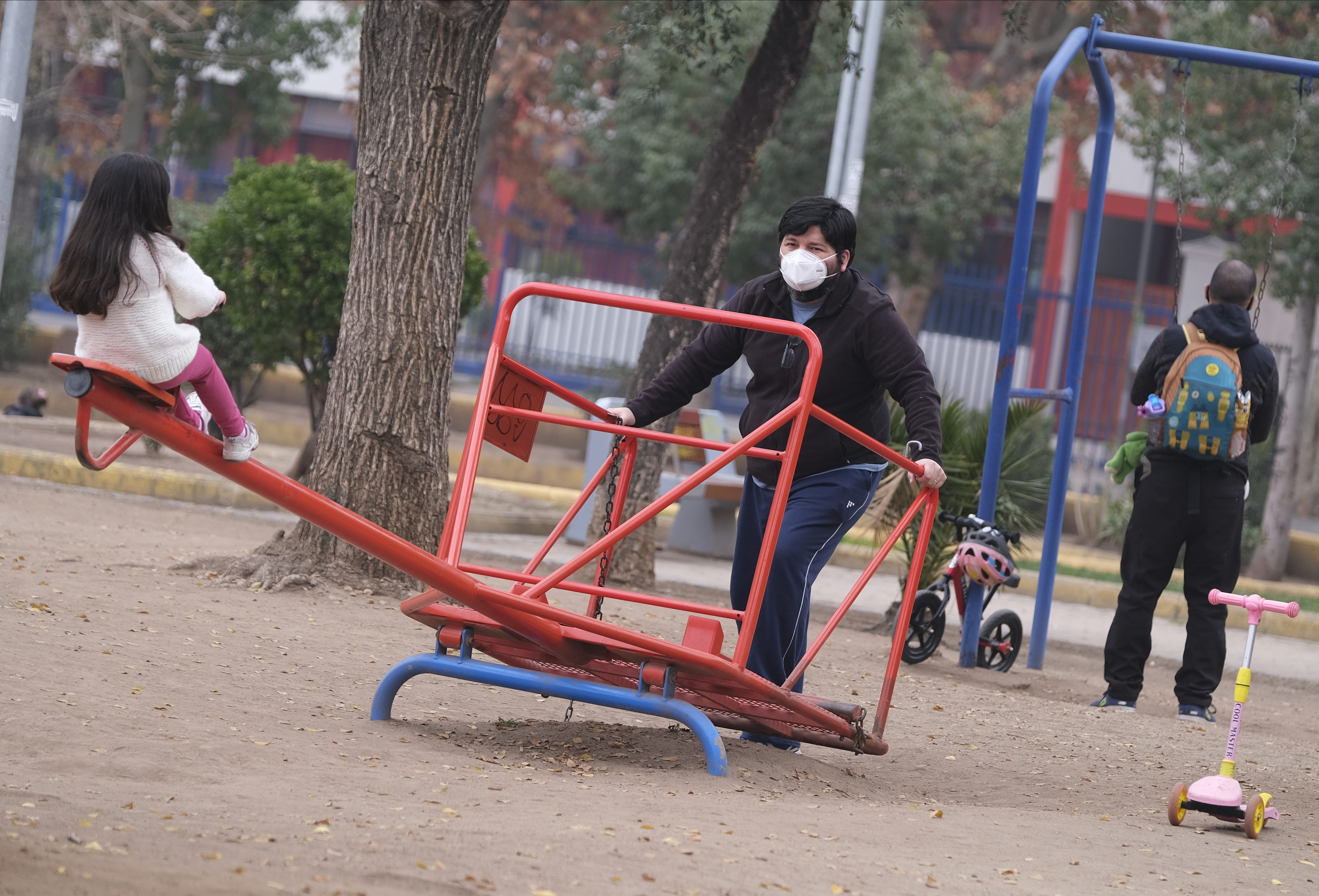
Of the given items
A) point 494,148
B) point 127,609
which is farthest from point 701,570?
point 494,148

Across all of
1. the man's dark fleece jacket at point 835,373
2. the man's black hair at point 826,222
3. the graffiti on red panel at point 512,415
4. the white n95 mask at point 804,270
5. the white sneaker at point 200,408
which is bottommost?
the white sneaker at point 200,408

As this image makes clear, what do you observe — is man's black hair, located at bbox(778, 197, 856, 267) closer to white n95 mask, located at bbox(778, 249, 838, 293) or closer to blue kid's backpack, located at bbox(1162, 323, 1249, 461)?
white n95 mask, located at bbox(778, 249, 838, 293)

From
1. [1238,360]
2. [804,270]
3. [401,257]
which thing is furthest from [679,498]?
[1238,360]

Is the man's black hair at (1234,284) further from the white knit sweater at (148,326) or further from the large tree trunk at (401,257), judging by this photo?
the white knit sweater at (148,326)

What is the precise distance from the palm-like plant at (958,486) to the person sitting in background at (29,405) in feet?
28.6

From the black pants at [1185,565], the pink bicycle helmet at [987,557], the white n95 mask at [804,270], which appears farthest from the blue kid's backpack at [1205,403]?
the white n95 mask at [804,270]

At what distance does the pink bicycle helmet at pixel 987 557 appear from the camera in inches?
275

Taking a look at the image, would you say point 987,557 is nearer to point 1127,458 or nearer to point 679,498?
point 1127,458

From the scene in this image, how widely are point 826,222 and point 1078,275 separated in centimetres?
362

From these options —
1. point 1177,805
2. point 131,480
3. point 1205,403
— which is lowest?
point 131,480

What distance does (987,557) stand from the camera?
6977 millimetres

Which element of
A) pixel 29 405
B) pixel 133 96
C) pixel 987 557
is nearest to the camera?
pixel 987 557

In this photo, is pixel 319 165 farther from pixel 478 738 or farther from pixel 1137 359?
pixel 1137 359

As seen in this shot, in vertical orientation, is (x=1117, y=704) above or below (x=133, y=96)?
below
